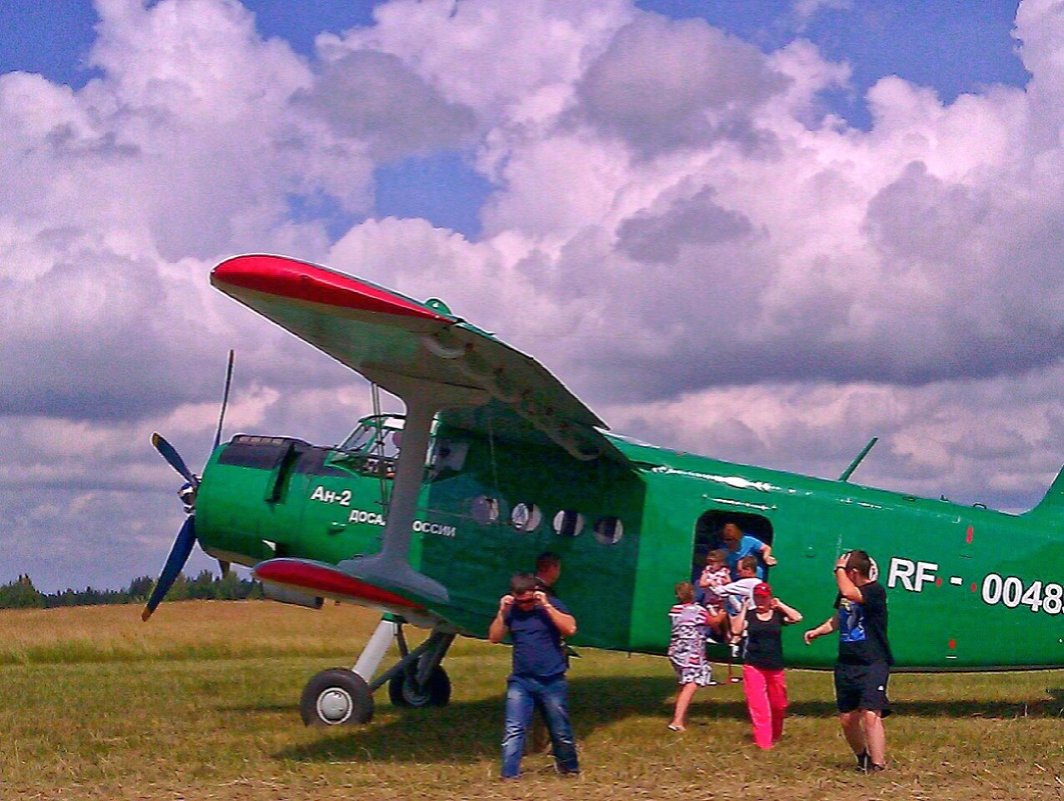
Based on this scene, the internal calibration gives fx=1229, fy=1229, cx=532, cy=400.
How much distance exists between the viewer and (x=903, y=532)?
39.1 feet

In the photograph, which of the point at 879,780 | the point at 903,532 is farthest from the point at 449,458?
the point at 879,780

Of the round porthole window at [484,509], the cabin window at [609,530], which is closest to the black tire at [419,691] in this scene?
the round porthole window at [484,509]

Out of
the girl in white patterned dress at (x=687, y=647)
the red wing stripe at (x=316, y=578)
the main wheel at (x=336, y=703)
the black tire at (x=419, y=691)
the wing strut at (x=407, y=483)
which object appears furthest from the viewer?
the black tire at (x=419, y=691)

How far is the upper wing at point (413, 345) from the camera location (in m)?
7.60

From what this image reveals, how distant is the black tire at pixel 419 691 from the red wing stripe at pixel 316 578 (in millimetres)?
3219

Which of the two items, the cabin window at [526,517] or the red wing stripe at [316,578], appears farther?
the cabin window at [526,517]

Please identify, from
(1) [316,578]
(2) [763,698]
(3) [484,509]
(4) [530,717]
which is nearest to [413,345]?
(1) [316,578]

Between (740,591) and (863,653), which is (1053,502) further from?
(863,653)

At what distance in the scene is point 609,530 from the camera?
→ 11781 millimetres

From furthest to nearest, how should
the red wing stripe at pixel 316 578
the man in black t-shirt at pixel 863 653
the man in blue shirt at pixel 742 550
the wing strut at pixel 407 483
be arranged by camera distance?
the man in blue shirt at pixel 742 550 → the wing strut at pixel 407 483 → the red wing stripe at pixel 316 578 → the man in black t-shirt at pixel 863 653

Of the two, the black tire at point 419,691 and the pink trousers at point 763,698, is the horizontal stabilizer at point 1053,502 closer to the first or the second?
the pink trousers at point 763,698

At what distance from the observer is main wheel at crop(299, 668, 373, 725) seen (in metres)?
10.8

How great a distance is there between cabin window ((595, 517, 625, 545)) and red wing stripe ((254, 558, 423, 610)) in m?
2.37

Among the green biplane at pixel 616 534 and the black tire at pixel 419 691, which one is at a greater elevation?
the green biplane at pixel 616 534
